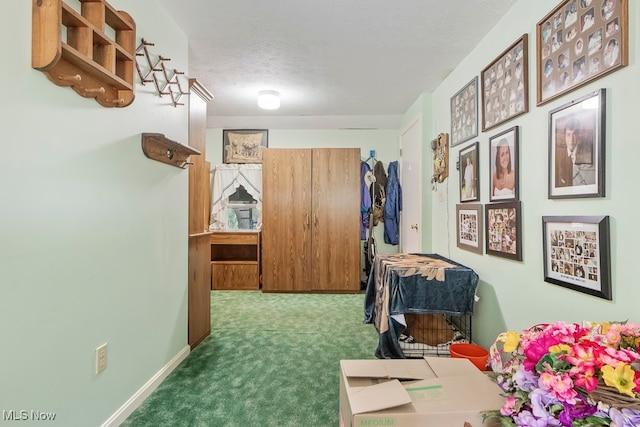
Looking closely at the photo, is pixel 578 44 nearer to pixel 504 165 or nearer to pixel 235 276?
pixel 504 165

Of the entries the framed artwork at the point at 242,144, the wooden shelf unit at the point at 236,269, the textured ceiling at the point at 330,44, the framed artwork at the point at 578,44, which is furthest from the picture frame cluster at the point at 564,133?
the framed artwork at the point at 242,144

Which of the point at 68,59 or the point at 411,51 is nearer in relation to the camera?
the point at 68,59

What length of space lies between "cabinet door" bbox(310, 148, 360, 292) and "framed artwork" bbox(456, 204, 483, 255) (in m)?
1.79

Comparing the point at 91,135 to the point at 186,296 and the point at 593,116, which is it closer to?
the point at 186,296

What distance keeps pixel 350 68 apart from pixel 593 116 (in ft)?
6.77

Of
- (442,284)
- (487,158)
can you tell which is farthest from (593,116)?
(442,284)

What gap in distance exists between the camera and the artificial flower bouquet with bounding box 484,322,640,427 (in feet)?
2.66

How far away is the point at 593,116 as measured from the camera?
1.39 meters

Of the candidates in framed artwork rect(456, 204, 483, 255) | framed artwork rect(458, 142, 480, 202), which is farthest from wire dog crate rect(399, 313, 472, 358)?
framed artwork rect(458, 142, 480, 202)

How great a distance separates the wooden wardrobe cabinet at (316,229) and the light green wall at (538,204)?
153cm

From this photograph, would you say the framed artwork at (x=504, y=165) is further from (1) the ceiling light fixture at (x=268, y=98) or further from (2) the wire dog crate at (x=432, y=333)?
(1) the ceiling light fixture at (x=268, y=98)

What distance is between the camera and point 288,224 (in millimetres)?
4457

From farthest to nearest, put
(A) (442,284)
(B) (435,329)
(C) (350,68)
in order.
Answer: (C) (350,68), (B) (435,329), (A) (442,284)

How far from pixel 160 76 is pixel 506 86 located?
7.05 ft
